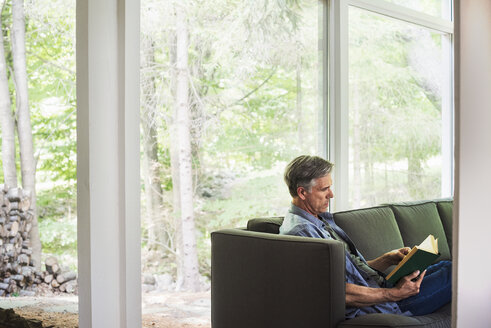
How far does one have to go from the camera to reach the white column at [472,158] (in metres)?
1.53

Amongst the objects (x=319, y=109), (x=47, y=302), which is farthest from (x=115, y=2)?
(x=47, y=302)

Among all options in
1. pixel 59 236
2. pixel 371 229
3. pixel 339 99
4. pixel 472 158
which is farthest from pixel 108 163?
pixel 59 236

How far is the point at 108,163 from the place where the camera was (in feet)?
8.97

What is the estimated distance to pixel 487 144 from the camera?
154 centimetres

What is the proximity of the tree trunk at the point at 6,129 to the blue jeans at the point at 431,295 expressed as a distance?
3269 millimetres

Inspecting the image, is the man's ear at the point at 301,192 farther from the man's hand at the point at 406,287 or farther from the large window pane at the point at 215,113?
the large window pane at the point at 215,113

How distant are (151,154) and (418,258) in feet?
9.34

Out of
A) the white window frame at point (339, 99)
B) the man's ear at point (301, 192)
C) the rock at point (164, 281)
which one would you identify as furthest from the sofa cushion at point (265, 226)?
the rock at point (164, 281)

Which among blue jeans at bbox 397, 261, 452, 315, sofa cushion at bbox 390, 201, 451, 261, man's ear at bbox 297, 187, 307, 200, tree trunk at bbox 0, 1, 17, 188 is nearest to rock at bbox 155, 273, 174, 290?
tree trunk at bbox 0, 1, 17, 188

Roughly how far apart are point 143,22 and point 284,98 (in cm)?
124

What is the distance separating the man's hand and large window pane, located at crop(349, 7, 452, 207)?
1839 mm

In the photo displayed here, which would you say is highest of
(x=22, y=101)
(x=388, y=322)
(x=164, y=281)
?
(x=22, y=101)

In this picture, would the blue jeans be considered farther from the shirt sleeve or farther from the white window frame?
the white window frame

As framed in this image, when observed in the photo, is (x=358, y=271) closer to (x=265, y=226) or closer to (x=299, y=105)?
(x=265, y=226)
